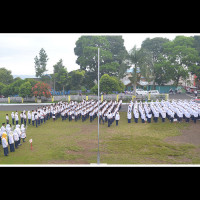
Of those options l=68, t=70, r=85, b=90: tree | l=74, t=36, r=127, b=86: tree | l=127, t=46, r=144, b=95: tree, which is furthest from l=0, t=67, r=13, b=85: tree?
l=127, t=46, r=144, b=95: tree

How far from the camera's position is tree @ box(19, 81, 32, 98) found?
21.8 m

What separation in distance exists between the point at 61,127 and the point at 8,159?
487 cm

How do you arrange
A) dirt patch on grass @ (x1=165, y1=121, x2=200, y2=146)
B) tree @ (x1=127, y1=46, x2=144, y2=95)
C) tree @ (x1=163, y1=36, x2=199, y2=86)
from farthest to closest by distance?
tree @ (x1=163, y1=36, x2=199, y2=86) → tree @ (x1=127, y1=46, x2=144, y2=95) → dirt patch on grass @ (x1=165, y1=121, x2=200, y2=146)

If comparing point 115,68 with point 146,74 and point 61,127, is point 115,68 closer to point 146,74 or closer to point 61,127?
point 146,74

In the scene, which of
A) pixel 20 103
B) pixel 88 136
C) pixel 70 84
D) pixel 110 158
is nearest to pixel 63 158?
pixel 110 158

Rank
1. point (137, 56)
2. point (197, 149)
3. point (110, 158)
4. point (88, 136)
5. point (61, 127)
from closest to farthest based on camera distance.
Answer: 1. point (110, 158)
2. point (197, 149)
3. point (88, 136)
4. point (61, 127)
5. point (137, 56)

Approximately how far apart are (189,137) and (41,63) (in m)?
21.5

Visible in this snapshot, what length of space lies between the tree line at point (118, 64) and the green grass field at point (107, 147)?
10.8 metres

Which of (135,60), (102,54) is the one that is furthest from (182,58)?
(102,54)

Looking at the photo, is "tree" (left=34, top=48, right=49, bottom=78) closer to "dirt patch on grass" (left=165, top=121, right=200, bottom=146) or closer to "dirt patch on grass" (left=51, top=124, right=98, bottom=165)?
"dirt patch on grass" (left=51, top=124, right=98, bottom=165)

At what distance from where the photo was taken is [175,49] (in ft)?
82.3

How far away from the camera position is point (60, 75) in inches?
988

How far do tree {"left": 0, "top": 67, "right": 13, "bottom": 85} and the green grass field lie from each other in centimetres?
1687

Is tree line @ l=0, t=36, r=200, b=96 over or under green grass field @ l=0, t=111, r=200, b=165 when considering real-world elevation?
over
